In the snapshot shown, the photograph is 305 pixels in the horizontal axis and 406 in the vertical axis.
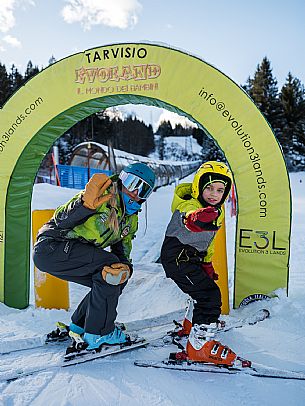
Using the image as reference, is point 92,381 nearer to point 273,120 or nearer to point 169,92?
point 169,92

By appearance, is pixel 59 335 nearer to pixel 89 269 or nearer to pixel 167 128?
pixel 89 269

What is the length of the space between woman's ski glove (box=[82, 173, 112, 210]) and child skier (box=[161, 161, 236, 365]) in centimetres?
64

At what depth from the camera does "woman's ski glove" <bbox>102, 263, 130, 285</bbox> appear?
2812 mm

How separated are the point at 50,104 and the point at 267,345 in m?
3.26

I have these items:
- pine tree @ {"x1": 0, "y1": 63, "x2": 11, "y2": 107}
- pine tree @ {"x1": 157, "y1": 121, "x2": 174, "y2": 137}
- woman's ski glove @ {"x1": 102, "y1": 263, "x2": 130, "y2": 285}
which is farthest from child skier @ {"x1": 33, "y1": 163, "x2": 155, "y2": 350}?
pine tree @ {"x1": 157, "y1": 121, "x2": 174, "y2": 137}

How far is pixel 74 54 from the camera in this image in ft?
13.9

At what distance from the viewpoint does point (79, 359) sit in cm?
279

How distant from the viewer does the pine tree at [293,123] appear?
3475 centimetres

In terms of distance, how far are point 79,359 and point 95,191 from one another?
122cm

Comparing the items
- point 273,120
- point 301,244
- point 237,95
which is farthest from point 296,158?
point 237,95

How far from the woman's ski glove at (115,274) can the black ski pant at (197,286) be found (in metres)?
0.35

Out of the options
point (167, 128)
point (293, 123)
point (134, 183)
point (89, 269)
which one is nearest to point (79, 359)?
point (89, 269)

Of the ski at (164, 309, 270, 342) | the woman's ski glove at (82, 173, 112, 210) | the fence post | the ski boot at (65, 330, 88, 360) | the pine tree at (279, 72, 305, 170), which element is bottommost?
the ski at (164, 309, 270, 342)

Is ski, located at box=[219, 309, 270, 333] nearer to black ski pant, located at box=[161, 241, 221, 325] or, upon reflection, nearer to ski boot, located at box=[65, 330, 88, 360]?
black ski pant, located at box=[161, 241, 221, 325]
